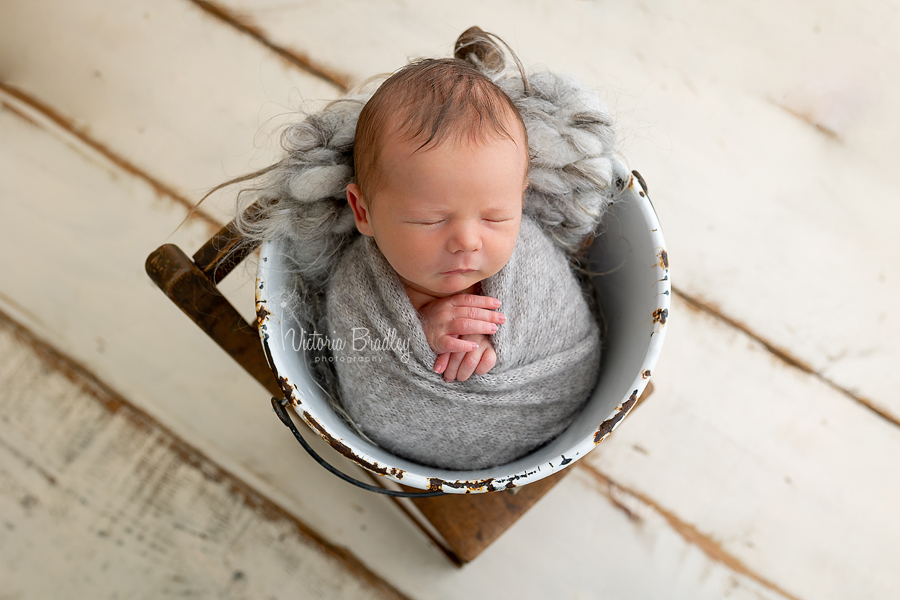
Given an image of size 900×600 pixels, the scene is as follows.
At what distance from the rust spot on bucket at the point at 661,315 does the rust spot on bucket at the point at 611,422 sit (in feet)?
0.30

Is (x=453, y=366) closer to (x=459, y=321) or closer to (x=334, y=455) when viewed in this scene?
(x=459, y=321)

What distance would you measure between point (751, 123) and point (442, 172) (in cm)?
85

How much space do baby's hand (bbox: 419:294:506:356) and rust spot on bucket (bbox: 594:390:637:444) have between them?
6.7 inches

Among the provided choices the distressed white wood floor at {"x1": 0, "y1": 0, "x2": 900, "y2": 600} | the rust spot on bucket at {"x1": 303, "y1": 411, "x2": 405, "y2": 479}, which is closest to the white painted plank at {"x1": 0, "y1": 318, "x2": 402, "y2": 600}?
the distressed white wood floor at {"x1": 0, "y1": 0, "x2": 900, "y2": 600}

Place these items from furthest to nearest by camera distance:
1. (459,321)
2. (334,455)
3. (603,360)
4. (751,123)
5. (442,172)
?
(751,123) → (334,455) → (603,360) → (459,321) → (442,172)

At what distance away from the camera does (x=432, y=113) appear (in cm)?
62

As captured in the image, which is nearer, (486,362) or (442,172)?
(442,172)

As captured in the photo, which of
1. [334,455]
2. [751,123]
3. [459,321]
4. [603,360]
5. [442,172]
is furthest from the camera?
[751,123]

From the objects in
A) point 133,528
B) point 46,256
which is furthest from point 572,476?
point 46,256

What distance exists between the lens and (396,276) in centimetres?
74

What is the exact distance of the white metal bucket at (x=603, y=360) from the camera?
0.62m

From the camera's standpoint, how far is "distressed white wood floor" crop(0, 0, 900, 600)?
1035 mm

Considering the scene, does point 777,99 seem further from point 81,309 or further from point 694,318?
point 81,309

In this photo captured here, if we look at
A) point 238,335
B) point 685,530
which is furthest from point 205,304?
point 685,530
